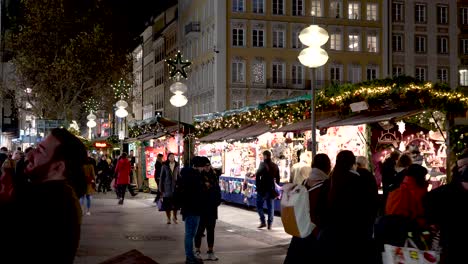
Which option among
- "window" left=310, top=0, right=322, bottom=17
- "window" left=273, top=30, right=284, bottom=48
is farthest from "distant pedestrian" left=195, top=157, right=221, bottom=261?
"window" left=310, top=0, right=322, bottom=17

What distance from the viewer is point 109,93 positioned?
48812 millimetres

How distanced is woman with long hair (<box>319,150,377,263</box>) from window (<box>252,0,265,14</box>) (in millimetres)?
56192

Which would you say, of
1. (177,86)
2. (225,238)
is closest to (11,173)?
(225,238)

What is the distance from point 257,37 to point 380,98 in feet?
148

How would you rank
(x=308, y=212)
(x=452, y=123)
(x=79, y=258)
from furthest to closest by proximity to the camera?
1. (x=452, y=123)
2. (x=79, y=258)
3. (x=308, y=212)

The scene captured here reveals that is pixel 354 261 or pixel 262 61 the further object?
pixel 262 61

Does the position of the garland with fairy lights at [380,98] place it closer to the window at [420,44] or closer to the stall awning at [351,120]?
the stall awning at [351,120]

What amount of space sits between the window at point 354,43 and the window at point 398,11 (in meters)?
3.25

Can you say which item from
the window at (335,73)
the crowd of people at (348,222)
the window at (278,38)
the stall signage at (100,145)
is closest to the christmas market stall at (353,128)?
the crowd of people at (348,222)

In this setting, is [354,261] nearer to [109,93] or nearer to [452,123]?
[452,123]

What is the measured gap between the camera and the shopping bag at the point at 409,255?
650cm

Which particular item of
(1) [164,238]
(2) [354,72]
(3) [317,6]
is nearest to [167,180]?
(1) [164,238]

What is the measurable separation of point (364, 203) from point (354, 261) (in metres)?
0.53

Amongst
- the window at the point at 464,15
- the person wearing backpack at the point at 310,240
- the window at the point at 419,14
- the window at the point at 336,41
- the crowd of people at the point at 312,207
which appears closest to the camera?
the crowd of people at the point at 312,207
